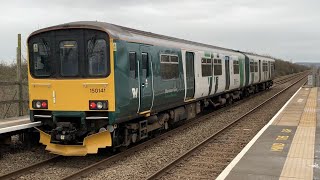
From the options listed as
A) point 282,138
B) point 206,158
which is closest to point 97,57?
point 206,158

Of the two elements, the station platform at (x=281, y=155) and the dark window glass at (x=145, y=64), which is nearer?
the station platform at (x=281, y=155)

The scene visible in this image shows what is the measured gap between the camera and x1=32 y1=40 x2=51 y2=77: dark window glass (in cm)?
929

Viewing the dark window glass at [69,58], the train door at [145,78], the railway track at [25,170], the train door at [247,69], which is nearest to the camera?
the railway track at [25,170]

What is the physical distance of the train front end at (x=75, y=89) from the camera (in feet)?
28.6

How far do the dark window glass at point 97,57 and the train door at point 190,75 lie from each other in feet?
17.0

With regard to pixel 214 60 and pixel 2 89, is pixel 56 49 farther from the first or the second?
pixel 214 60

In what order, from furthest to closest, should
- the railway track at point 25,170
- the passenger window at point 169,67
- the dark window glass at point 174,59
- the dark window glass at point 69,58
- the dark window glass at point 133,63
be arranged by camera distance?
Result: the dark window glass at point 174,59, the passenger window at point 169,67, the dark window glass at point 133,63, the dark window glass at point 69,58, the railway track at point 25,170

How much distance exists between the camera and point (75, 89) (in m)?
8.88

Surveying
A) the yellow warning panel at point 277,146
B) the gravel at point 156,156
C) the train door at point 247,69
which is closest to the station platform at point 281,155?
the yellow warning panel at point 277,146

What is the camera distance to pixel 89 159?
9516 millimetres

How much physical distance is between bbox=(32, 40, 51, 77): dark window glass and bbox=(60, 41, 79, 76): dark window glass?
36 cm

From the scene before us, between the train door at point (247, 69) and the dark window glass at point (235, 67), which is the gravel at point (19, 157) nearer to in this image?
the dark window glass at point (235, 67)

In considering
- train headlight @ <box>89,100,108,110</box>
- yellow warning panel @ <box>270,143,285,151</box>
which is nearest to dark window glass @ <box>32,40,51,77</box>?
train headlight @ <box>89,100,108,110</box>

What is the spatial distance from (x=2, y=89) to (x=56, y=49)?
166 inches
